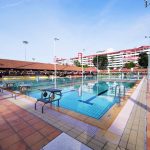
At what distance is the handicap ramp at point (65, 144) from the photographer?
2664 mm

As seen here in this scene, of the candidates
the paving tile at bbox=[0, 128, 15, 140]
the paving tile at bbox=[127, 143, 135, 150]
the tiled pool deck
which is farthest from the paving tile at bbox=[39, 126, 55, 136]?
the paving tile at bbox=[127, 143, 135, 150]

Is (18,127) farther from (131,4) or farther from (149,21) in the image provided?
(149,21)

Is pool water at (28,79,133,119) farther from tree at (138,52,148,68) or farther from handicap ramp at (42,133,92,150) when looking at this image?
tree at (138,52,148,68)

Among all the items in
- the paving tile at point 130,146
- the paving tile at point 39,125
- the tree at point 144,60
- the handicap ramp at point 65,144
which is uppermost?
the tree at point 144,60

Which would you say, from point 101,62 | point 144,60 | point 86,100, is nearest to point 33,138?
point 86,100

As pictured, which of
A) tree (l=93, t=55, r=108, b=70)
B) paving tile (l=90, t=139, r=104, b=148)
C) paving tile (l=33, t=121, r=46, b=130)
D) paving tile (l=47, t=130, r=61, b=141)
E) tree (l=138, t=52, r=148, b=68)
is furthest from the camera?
tree (l=93, t=55, r=108, b=70)

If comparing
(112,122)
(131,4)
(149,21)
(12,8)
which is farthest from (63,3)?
(112,122)

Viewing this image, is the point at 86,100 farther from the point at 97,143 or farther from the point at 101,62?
the point at 101,62

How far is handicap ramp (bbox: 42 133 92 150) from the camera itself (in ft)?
8.74

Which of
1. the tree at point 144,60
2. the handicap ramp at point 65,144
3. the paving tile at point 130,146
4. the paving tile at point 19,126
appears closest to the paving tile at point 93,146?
the handicap ramp at point 65,144

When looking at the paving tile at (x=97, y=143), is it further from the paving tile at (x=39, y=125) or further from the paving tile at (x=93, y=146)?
the paving tile at (x=39, y=125)

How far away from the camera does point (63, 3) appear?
11.1 metres

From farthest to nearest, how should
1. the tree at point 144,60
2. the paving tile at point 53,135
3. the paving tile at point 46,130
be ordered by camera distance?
the tree at point 144,60, the paving tile at point 46,130, the paving tile at point 53,135

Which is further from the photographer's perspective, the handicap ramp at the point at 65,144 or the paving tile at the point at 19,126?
the paving tile at the point at 19,126
